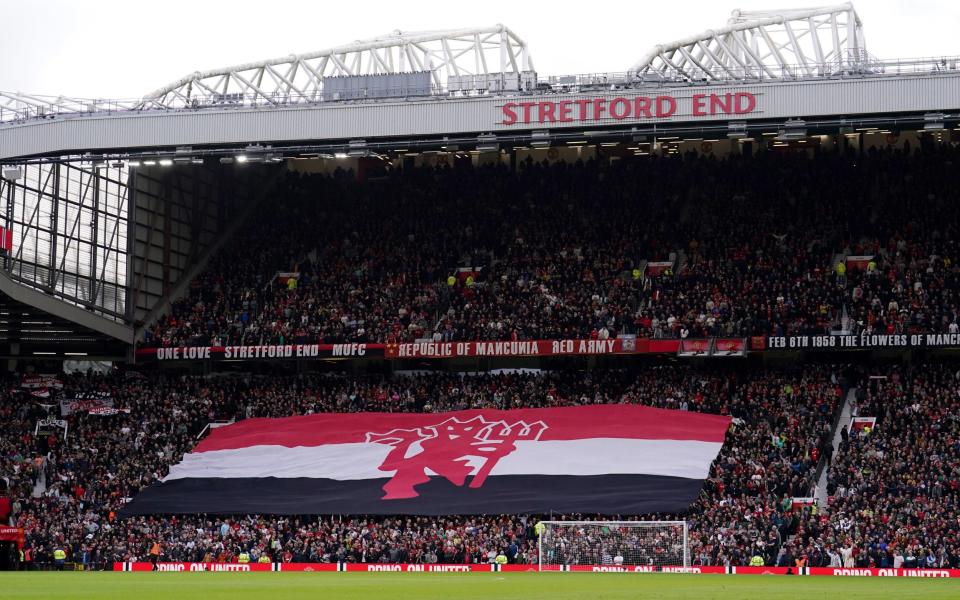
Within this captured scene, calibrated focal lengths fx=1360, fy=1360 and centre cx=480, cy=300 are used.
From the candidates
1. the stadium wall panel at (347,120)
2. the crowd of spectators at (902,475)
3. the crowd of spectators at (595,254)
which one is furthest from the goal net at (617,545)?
the stadium wall panel at (347,120)

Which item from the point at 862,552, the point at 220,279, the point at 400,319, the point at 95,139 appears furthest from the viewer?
the point at 220,279

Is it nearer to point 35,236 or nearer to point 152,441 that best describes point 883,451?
point 152,441

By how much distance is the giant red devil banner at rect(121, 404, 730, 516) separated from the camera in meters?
48.1

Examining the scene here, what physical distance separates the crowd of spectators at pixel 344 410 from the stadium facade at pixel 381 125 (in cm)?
197

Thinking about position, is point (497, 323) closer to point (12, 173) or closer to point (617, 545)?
point (617, 545)

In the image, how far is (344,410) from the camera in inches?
2263

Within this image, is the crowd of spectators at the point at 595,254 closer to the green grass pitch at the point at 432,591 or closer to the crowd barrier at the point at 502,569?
the crowd barrier at the point at 502,569

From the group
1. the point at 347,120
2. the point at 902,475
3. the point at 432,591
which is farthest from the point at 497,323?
the point at 432,591

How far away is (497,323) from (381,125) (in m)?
A: 9.99

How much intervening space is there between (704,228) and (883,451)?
16.2m

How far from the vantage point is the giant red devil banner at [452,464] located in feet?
158

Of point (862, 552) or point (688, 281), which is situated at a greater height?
point (688, 281)

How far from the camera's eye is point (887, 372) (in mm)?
51375

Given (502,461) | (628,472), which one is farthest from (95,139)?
(628,472)
